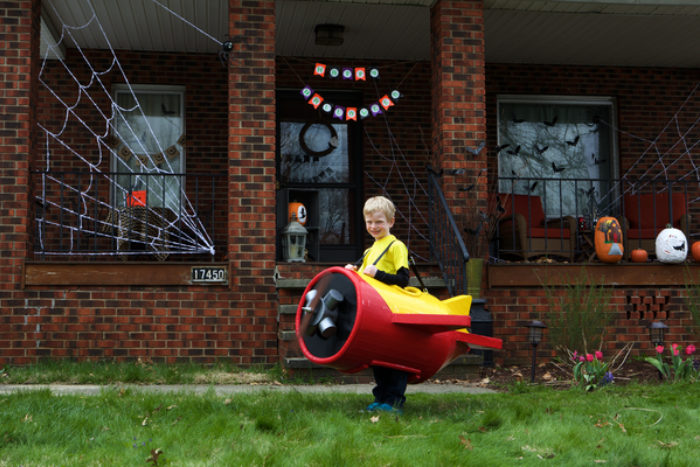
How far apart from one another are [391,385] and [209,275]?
121 inches

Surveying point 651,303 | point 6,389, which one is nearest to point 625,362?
point 651,303

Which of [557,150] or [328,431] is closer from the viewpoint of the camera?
[328,431]

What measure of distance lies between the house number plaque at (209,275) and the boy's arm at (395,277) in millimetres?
3025

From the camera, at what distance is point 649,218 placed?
9.62m

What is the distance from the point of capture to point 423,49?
9.62 m

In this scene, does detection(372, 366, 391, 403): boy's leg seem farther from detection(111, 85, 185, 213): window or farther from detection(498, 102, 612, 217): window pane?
detection(498, 102, 612, 217): window pane

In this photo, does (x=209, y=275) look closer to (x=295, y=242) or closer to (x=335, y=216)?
(x=295, y=242)

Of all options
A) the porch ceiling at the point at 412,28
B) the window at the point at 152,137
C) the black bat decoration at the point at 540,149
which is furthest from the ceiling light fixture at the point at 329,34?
the black bat decoration at the point at 540,149

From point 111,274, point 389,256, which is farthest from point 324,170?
point 389,256

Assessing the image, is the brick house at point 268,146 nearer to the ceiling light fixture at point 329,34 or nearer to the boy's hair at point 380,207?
the ceiling light fixture at point 329,34

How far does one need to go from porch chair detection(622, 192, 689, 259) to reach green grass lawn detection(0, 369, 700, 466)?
4.27 metres

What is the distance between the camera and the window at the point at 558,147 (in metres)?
10.3

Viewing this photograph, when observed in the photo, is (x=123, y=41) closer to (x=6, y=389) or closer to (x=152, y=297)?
(x=152, y=297)

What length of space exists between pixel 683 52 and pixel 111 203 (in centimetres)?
730
